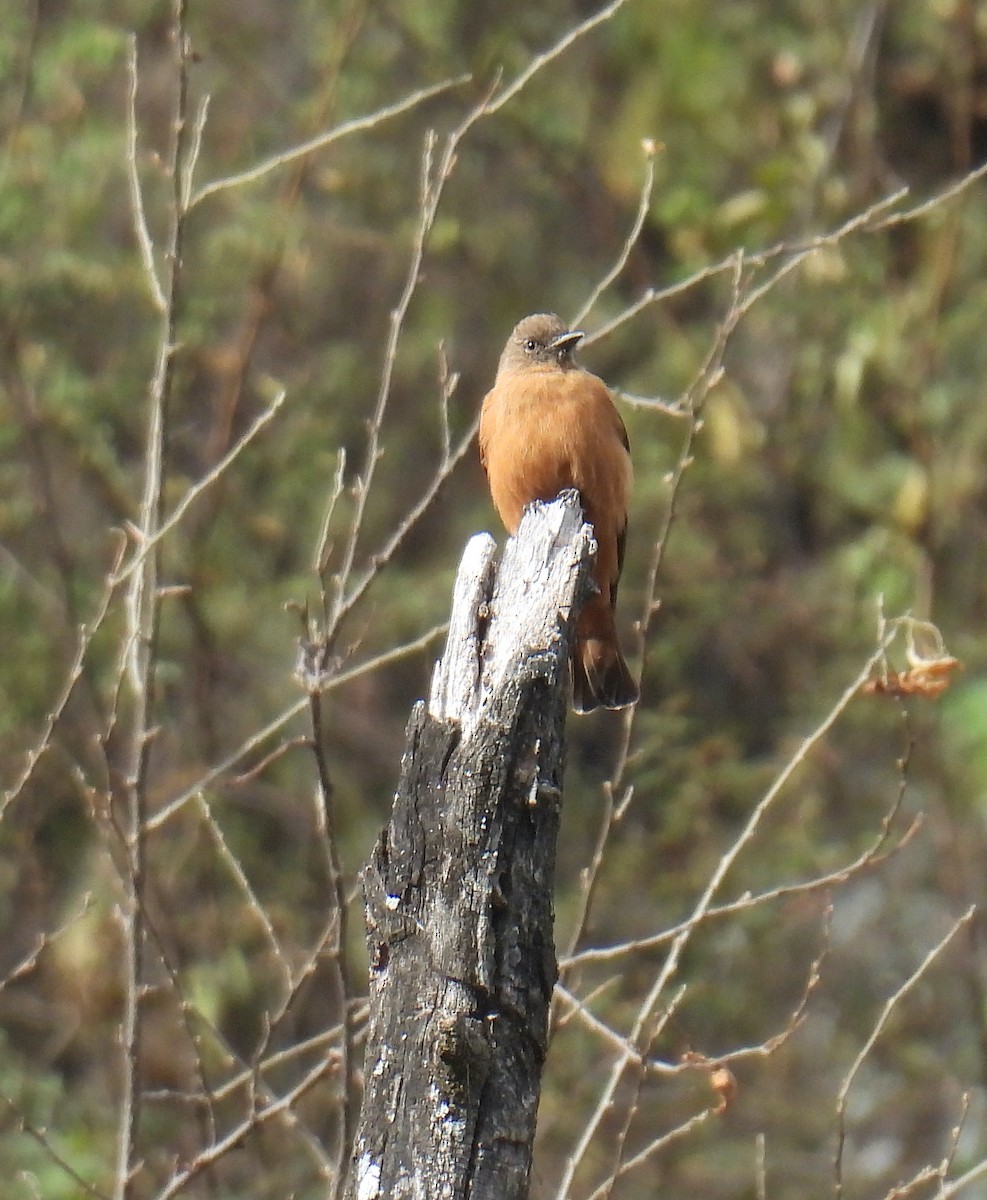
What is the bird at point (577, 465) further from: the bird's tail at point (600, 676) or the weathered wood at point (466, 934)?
the weathered wood at point (466, 934)

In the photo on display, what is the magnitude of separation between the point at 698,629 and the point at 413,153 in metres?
2.89

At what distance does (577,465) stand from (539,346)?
67 cm

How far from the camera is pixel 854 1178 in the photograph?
373 inches

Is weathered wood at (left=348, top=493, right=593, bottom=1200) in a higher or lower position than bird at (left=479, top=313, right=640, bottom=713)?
lower

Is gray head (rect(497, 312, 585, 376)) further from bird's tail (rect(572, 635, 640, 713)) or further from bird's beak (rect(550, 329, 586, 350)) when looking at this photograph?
bird's tail (rect(572, 635, 640, 713))

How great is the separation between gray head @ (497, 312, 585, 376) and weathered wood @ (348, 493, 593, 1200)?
2777 millimetres

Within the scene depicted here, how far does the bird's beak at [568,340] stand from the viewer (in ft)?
19.6

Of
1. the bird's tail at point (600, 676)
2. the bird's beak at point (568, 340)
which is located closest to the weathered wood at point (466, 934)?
the bird's tail at point (600, 676)

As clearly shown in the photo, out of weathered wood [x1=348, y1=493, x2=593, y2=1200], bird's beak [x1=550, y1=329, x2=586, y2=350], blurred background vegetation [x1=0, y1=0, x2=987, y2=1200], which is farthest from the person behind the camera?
blurred background vegetation [x1=0, y1=0, x2=987, y2=1200]

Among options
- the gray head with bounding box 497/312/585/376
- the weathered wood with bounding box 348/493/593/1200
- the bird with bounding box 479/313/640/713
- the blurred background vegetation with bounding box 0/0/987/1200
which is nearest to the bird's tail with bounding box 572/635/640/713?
the bird with bounding box 479/313/640/713

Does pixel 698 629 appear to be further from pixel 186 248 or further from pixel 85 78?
pixel 85 78

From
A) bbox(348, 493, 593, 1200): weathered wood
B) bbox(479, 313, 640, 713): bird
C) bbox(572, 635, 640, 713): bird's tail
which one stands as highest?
bbox(479, 313, 640, 713): bird

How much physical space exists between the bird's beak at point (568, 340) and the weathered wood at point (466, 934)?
2552mm

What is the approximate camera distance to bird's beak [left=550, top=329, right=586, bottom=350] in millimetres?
5965
